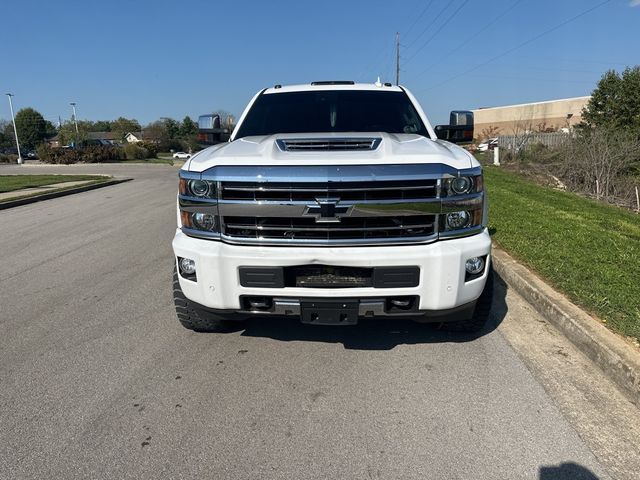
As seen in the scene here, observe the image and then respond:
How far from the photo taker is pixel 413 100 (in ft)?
16.1

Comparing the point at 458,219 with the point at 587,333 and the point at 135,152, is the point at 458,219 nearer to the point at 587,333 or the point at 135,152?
the point at 587,333

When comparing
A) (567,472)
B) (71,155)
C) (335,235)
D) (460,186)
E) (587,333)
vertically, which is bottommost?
(567,472)

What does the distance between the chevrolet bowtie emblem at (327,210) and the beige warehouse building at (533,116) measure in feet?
170

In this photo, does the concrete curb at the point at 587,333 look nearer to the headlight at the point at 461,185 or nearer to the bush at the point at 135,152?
the headlight at the point at 461,185

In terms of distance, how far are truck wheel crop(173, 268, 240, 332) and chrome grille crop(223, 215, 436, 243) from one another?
816 millimetres

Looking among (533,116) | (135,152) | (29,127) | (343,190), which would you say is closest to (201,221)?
(343,190)

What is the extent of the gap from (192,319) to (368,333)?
4.55ft

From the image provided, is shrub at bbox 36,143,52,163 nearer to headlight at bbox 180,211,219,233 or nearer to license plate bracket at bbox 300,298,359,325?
headlight at bbox 180,211,219,233

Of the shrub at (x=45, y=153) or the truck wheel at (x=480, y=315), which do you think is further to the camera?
the shrub at (x=45, y=153)

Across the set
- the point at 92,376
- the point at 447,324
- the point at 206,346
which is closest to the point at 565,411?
the point at 447,324

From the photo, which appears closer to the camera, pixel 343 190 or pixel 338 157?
pixel 343 190

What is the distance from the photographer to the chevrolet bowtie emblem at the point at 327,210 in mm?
2979

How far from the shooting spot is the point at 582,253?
5.46m

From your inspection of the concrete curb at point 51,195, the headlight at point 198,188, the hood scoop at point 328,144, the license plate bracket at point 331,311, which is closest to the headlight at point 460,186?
the hood scoop at point 328,144
